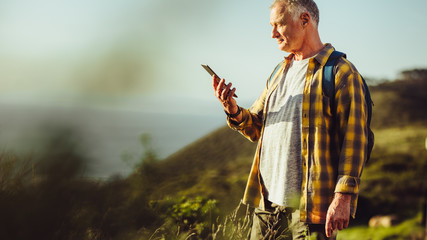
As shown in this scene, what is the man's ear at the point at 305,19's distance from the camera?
2.24 meters

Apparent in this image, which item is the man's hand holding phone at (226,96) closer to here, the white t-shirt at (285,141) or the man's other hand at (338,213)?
the white t-shirt at (285,141)

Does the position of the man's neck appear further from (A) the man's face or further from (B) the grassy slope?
(B) the grassy slope

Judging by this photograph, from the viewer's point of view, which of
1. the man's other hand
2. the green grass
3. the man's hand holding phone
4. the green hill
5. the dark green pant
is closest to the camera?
the man's other hand

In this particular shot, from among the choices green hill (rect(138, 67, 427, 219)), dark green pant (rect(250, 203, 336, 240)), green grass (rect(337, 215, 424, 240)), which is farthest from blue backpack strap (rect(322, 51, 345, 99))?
green grass (rect(337, 215, 424, 240))

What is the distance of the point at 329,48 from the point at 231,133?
144 inches

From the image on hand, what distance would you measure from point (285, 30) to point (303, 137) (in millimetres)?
548

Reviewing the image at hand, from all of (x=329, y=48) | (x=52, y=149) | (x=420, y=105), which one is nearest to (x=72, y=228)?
(x=52, y=149)

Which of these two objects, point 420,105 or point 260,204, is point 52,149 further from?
point 420,105

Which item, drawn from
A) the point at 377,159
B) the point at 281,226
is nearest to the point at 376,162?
the point at 377,159

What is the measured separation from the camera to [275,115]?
2.29 meters

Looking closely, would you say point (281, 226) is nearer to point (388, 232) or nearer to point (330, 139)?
point (330, 139)

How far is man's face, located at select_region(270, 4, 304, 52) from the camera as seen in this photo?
7.33 ft

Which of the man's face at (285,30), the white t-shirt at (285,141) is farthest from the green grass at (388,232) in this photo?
the man's face at (285,30)

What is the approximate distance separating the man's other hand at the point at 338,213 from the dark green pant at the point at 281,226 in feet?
0.39
